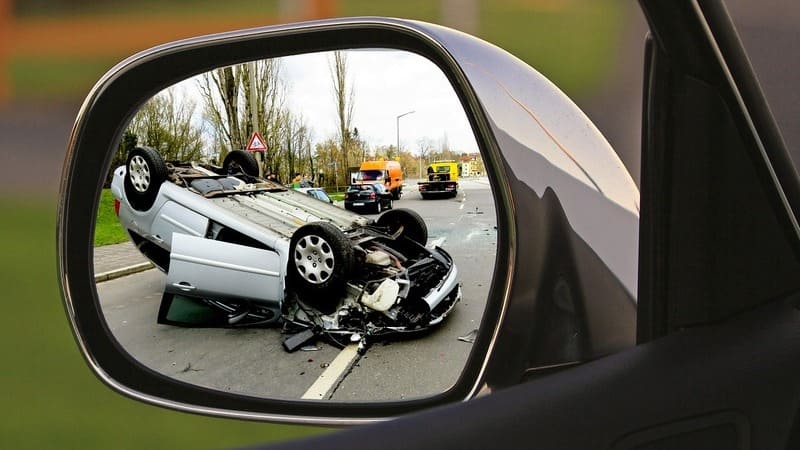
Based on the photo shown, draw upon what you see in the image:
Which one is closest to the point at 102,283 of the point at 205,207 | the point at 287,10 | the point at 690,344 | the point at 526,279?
the point at 205,207

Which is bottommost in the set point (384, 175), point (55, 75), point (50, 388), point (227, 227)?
point (50, 388)

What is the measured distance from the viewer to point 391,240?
1329 millimetres

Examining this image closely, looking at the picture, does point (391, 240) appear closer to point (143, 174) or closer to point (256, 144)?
point (256, 144)

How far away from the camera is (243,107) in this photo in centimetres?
125

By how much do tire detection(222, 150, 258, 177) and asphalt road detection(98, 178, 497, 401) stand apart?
0.34 metres

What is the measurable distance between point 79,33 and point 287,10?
564mm

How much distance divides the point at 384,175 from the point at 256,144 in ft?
1.07

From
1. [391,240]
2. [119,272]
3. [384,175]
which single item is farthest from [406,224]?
[119,272]

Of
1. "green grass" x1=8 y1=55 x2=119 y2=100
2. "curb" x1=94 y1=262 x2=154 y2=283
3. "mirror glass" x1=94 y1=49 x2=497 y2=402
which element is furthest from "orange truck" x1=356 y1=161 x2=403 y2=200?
"green grass" x1=8 y1=55 x2=119 y2=100

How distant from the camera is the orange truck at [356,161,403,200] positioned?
3.81 ft

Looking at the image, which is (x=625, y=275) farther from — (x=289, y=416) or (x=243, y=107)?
(x=243, y=107)

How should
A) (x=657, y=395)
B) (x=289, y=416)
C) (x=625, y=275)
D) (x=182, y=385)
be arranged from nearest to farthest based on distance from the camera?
(x=657, y=395) < (x=625, y=275) < (x=289, y=416) < (x=182, y=385)

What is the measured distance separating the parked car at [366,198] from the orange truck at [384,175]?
2cm

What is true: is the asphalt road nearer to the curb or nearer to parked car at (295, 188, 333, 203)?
the curb
